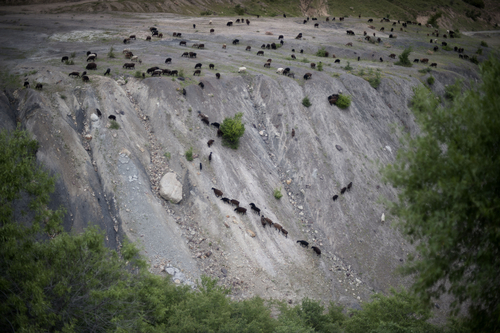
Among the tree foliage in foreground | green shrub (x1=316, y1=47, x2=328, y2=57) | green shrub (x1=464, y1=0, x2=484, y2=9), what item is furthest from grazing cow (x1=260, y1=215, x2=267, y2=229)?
green shrub (x1=464, y1=0, x2=484, y2=9)

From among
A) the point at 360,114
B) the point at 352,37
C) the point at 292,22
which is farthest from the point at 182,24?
the point at 360,114

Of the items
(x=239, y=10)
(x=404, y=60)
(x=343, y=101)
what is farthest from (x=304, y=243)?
(x=239, y=10)

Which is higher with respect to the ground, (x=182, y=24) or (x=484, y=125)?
(x=182, y=24)

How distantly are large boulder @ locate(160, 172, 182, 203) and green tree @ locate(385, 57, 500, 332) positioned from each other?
16098mm

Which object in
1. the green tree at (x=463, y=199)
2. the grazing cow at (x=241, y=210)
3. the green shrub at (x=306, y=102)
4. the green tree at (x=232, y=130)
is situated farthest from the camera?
the green shrub at (x=306, y=102)

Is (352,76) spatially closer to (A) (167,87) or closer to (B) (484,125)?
(A) (167,87)

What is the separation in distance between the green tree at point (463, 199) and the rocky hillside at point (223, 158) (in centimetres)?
318

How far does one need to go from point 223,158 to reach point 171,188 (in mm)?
5470

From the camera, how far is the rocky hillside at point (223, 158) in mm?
20734

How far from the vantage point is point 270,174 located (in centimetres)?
2764

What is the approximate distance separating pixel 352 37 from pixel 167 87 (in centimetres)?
4352

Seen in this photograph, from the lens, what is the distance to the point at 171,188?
74.9 ft

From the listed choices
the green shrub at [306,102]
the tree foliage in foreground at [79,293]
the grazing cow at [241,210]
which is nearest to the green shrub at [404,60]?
the green shrub at [306,102]

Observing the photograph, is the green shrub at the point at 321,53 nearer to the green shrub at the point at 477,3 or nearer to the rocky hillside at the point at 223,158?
the rocky hillside at the point at 223,158
